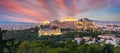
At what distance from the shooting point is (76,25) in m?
110

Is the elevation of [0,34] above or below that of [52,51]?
above

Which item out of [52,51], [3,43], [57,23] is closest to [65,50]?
[52,51]

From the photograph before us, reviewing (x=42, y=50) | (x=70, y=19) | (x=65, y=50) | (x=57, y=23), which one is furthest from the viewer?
(x=70, y=19)

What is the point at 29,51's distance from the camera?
2708 cm

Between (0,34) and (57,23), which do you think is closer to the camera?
(0,34)

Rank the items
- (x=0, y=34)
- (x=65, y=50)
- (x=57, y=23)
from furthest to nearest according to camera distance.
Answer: (x=57, y=23)
(x=65, y=50)
(x=0, y=34)

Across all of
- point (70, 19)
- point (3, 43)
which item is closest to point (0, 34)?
point (3, 43)

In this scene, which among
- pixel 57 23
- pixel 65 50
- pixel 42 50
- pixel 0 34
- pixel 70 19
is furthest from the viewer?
pixel 70 19

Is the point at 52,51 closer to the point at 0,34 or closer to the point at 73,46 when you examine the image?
the point at 73,46

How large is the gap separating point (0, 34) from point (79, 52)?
1320 cm

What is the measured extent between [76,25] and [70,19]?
25.6 ft

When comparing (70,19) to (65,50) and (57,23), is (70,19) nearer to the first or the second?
(57,23)

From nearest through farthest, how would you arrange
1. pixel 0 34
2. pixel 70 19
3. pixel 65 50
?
pixel 0 34 < pixel 65 50 < pixel 70 19

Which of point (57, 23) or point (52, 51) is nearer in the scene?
point (52, 51)
